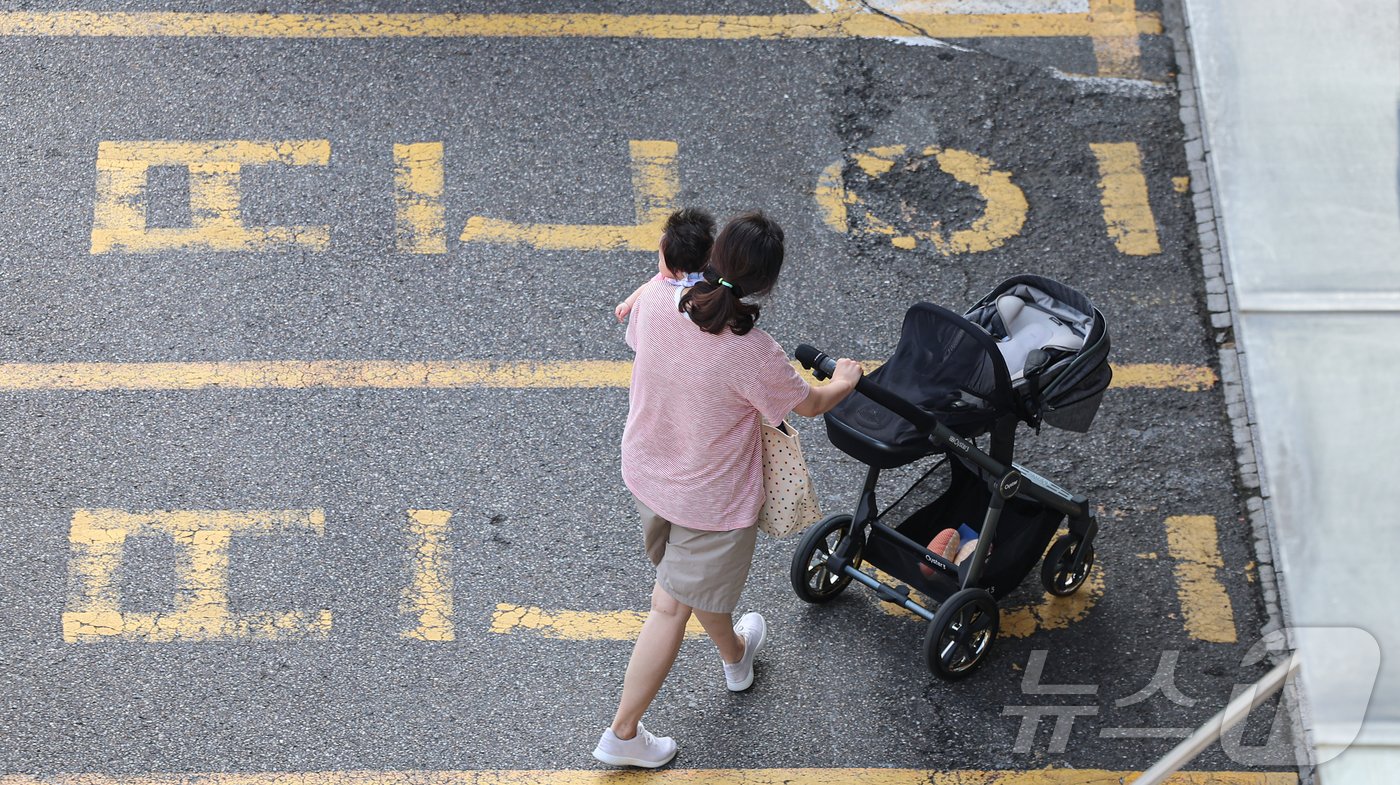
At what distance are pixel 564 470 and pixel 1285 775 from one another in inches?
107

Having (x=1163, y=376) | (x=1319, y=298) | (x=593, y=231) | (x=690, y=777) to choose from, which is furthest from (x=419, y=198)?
(x=1319, y=298)

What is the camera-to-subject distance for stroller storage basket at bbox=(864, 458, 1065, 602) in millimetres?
4699

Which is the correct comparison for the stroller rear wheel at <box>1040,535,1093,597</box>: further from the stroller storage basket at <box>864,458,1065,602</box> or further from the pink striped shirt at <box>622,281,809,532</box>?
the pink striped shirt at <box>622,281,809,532</box>

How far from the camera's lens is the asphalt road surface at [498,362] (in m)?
4.69

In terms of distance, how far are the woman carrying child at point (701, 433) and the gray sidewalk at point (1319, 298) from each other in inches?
84.6

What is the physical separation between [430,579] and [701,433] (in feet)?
5.28

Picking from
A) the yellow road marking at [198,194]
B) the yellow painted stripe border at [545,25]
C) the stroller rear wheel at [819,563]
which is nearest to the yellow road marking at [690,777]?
the stroller rear wheel at [819,563]

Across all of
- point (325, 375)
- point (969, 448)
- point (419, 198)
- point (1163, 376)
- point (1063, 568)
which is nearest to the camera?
point (969, 448)

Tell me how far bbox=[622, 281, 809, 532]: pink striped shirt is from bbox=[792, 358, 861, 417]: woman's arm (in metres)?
0.05

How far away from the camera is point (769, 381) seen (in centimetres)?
370

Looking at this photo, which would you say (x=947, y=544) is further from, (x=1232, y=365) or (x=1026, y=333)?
(x=1232, y=365)

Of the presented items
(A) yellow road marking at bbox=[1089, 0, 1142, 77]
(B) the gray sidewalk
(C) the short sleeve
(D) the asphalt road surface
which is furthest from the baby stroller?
(A) yellow road marking at bbox=[1089, 0, 1142, 77]

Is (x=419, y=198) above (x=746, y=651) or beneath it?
above

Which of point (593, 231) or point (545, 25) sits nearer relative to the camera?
point (593, 231)
